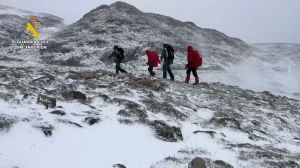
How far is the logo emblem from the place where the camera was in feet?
152

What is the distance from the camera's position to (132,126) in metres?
11.3

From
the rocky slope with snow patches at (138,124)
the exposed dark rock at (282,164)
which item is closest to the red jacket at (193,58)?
the rocky slope with snow patches at (138,124)

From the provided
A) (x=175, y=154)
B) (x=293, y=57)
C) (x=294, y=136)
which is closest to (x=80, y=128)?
(x=175, y=154)

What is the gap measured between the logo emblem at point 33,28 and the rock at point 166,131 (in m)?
37.7

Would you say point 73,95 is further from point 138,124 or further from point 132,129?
point 132,129

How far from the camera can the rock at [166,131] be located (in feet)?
35.8

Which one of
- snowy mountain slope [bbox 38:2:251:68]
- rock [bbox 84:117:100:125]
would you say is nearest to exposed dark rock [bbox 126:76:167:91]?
rock [bbox 84:117:100:125]

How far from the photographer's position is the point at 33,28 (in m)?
51.7

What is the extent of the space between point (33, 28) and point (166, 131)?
45386mm

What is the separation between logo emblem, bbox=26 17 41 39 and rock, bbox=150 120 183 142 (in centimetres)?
3769

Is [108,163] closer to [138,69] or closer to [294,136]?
[294,136]

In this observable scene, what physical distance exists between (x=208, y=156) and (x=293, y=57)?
Result: 188ft

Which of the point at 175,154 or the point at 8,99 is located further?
the point at 8,99

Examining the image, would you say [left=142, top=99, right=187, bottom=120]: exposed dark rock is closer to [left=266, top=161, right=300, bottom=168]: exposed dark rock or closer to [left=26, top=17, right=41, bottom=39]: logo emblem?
[left=266, top=161, right=300, bottom=168]: exposed dark rock
